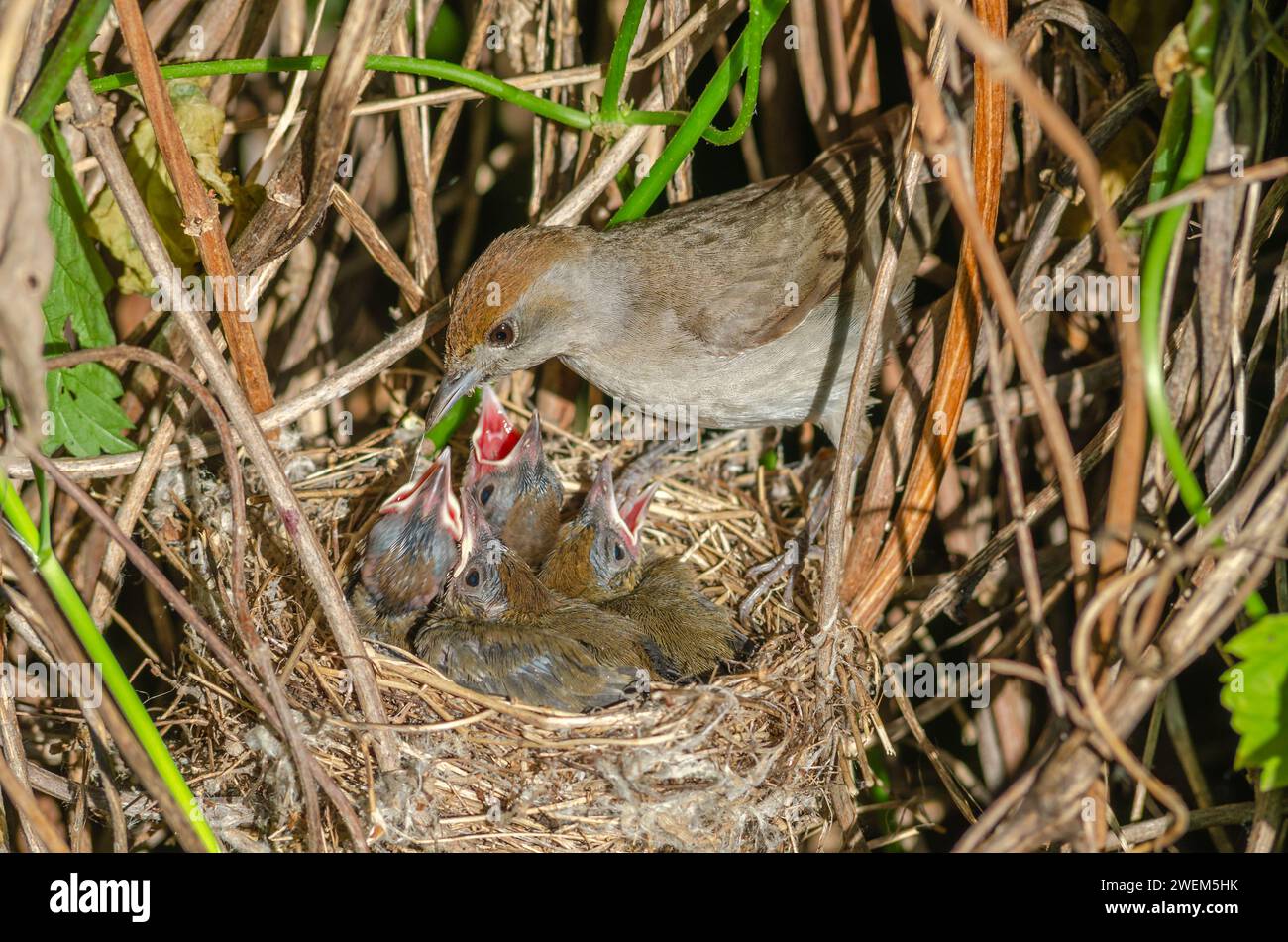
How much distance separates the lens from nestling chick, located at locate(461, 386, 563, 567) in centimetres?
340

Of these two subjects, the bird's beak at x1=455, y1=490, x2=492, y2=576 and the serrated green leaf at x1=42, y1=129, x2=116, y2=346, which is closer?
the serrated green leaf at x1=42, y1=129, x2=116, y2=346

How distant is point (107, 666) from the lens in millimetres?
2086

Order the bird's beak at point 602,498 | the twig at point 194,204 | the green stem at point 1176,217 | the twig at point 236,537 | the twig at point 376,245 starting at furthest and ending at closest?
the bird's beak at point 602,498
the twig at point 376,245
the twig at point 194,204
the twig at point 236,537
the green stem at point 1176,217

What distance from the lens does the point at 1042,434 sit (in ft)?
10.1

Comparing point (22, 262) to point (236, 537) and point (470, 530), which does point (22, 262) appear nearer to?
point (236, 537)

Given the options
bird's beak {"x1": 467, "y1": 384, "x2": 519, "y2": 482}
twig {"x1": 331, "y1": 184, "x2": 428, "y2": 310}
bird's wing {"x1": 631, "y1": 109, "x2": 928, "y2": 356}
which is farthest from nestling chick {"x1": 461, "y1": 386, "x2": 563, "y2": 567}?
bird's wing {"x1": 631, "y1": 109, "x2": 928, "y2": 356}

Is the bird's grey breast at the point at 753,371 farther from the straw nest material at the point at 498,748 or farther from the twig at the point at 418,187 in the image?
the straw nest material at the point at 498,748

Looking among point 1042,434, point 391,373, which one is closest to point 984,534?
point 1042,434

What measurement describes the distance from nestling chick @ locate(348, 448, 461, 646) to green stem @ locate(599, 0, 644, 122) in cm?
110

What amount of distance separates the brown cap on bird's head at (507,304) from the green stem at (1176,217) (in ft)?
5.12

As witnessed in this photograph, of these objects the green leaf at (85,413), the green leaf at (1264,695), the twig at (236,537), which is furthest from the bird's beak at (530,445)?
the green leaf at (1264,695)

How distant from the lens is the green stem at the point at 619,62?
2.74 metres

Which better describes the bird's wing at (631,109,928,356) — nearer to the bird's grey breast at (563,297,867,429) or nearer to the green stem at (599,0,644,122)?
the bird's grey breast at (563,297,867,429)

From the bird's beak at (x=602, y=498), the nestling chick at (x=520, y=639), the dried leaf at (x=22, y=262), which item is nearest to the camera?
the dried leaf at (x=22, y=262)
